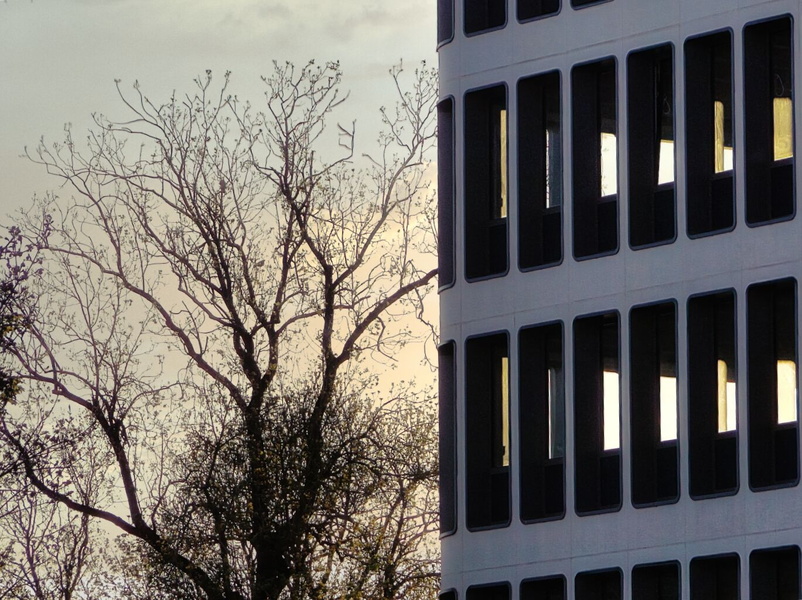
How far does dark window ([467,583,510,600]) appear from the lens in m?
30.5

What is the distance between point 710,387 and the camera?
2788 centimetres

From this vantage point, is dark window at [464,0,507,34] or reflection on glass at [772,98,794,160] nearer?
reflection on glass at [772,98,794,160]

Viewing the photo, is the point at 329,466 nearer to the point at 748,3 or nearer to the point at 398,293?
the point at 398,293

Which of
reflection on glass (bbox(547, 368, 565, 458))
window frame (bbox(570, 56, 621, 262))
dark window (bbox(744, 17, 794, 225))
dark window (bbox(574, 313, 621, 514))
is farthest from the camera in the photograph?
reflection on glass (bbox(547, 368, 565, 458))

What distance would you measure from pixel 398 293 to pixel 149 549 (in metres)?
7.06

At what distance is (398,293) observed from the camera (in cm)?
4050

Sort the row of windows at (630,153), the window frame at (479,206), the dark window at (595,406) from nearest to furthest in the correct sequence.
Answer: the row of windows at (630,153), the dark window at (595,406), the window frame at (479,206)

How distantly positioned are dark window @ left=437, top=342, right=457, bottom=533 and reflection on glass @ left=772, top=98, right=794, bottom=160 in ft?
22.2

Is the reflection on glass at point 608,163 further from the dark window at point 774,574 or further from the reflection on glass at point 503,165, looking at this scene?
the dark window at point 774,574

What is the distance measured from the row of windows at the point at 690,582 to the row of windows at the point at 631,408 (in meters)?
0.90

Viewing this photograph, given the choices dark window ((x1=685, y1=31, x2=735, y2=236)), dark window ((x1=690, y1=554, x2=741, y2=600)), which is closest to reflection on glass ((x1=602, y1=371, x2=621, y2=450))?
dark window ((x1=690, y1=554, x2=741, y2=600))

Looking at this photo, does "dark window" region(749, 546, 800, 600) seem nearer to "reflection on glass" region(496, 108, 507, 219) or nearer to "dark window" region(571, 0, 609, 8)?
"reflection on glass" region(496, 108, 507, 219)

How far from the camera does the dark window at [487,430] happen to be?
102ft

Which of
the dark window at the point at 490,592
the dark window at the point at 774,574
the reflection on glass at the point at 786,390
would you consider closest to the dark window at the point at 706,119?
the reflection on glass at the point at 786,390
